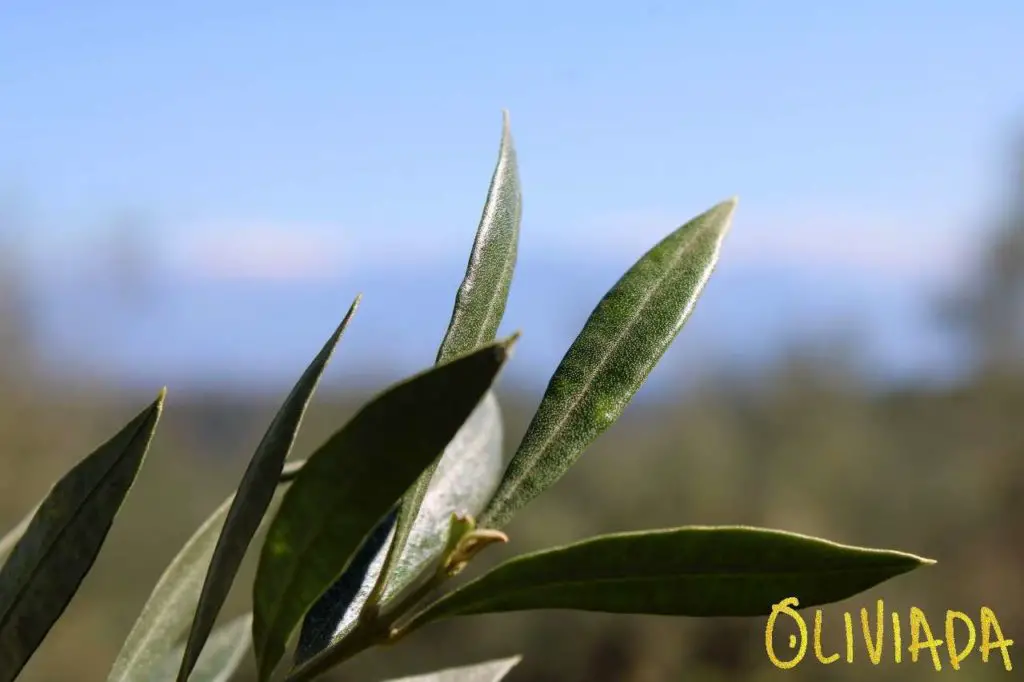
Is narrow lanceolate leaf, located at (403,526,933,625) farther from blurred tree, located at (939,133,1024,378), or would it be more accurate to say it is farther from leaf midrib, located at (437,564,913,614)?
blurred tree, located at (939,133,1024,378)

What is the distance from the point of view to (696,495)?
6742mm

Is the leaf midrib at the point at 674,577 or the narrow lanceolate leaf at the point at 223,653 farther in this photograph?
the narrow lanceolate leaf at the point at 223,653

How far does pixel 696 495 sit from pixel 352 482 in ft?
22.0

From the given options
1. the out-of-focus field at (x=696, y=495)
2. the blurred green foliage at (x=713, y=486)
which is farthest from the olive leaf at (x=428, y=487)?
the out-of-focus field at (x=696, y=495)

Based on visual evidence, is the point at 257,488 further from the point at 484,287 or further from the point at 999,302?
the point at 999,302

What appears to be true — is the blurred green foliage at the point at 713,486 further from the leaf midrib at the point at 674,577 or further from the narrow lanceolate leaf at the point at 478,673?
the leaf midrib at the point at 674,577

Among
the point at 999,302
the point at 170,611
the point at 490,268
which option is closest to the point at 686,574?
the point at 490,268

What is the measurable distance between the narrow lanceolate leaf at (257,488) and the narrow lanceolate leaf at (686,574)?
0.05 m

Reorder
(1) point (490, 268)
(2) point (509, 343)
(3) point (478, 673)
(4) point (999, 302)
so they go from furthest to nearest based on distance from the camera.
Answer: (4) point (999, 302), (3) point (478, 673), (1) point (490, 268), (2) point (509, 343)

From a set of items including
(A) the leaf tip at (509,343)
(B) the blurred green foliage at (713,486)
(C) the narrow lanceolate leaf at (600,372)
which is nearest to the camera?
(A) the leaf tip at (509,343)

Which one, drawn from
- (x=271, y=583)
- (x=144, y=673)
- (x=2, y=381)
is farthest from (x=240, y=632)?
(x=2, y=381)

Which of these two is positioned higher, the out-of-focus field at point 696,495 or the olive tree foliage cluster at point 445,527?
the out-of-focus field at point 696,495

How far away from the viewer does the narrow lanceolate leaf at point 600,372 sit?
0.31 m

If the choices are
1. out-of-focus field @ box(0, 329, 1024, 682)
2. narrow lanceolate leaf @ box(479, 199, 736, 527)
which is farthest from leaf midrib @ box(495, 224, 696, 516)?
out-of-focus field @ box(0, 329, 1024, 682)
